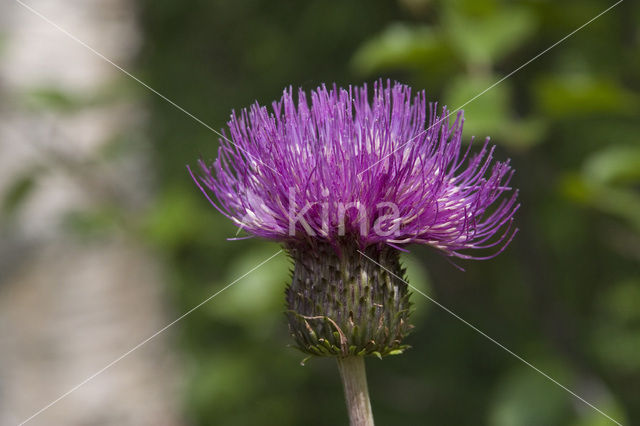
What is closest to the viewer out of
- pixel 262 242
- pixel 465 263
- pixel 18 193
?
pixel 262 242

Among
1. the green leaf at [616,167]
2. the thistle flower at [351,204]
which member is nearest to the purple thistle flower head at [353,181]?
the thistle flower at [351,204]

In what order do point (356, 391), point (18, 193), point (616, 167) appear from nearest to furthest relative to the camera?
point (356, 391) < point (616, 167) < point (18, 193)

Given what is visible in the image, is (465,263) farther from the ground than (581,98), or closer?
closer

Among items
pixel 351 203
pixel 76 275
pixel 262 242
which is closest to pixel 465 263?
pixel 262 242

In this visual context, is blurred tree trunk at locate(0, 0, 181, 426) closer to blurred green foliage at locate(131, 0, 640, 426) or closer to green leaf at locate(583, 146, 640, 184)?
blurred green foliage at locate(131, 0, 640, 426)

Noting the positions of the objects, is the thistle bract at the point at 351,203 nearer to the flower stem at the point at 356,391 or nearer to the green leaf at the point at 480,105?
the flower stem at the point at 356,391

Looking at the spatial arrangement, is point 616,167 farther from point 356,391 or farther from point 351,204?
point 356,391

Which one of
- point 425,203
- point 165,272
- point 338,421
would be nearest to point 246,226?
point 425,203

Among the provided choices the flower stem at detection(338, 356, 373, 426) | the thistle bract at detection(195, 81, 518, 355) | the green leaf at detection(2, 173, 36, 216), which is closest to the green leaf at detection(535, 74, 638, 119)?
the thistle bract at detection(195, 81, 518, 355)
